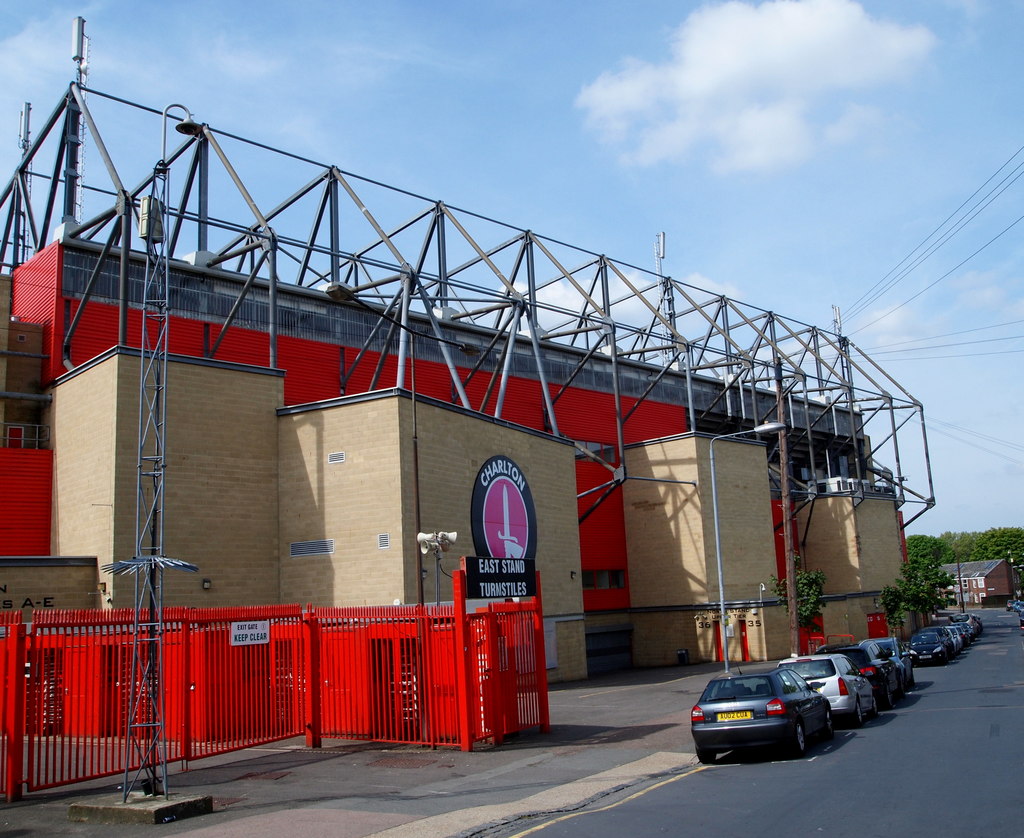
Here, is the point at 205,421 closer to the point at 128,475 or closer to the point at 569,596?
the point at 128,475

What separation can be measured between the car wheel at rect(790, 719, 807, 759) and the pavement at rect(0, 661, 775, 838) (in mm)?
1662

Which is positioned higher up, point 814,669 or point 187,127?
point 187,127

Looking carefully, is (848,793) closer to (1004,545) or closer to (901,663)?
(901,663)

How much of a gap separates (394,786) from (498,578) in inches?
230

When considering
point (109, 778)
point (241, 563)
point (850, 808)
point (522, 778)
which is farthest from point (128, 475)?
point (850, 808)

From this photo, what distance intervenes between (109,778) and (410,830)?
6306 millimetres

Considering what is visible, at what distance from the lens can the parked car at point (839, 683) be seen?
18.7 meters

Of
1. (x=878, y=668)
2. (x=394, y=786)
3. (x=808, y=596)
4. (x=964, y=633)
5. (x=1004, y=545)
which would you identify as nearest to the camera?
(x=394, y=786)

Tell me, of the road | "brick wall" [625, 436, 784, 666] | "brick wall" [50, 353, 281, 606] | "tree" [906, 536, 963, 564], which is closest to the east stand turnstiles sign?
the road

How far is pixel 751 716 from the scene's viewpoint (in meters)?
14.8

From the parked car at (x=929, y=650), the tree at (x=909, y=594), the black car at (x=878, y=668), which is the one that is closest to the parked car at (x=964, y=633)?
the tree at (x=909, y=594)

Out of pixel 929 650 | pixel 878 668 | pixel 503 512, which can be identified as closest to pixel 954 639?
pixel 929 650

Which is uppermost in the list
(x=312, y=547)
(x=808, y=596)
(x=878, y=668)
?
(x=312, y=547)

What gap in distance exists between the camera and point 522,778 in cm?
1409
